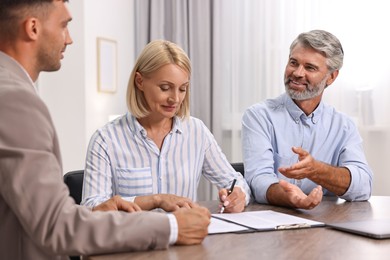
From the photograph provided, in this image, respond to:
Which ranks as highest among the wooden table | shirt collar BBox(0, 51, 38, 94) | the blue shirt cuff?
shirt collar BBox(0, 51, 38, 94)

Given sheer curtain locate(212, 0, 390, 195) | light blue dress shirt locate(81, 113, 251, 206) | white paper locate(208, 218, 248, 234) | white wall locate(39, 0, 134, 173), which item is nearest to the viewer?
white paper locate(208, 218, 248, 234)

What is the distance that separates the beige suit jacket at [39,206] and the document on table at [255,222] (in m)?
0.33

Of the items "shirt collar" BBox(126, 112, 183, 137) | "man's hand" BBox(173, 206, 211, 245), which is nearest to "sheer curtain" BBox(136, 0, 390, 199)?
"shirt collar" BBox(126, 112, 183, 137)

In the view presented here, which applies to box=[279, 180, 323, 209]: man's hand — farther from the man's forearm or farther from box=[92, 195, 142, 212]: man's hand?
box=[92, 195, 142, 212]: man's hand

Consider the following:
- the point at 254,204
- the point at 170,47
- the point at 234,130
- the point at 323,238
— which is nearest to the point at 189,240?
the point at 323,238

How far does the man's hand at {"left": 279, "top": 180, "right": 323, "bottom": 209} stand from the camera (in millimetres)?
1947

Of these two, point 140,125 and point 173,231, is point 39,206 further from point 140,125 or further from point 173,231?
Result: point 140,125

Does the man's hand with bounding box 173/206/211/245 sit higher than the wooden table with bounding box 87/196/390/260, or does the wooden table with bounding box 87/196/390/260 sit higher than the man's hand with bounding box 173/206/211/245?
the man's hand with bounding box 173/206/211/245

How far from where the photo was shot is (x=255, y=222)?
1.72 metres

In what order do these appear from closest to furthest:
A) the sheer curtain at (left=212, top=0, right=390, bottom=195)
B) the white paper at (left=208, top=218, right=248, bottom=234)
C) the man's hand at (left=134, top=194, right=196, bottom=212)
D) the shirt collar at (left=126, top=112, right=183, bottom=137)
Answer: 1. the white paper at (left=208, top=218, right=248, bottom=234)
2. the man's hand at (left=134, top=194, right=196, bottom=212)
3. the shirt collar at (left=126, top=112, right=183, bottom=137)
4. the sheer curtain at (left=212, top=0, right=390, bottom=195)

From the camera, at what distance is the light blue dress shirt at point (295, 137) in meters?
2.58

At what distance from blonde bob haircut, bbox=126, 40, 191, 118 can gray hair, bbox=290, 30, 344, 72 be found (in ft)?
2.58

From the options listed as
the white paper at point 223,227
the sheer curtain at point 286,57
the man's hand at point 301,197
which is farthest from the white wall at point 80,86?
the white paper at point 223,227

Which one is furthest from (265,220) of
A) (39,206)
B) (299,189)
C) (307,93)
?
(307,93)
